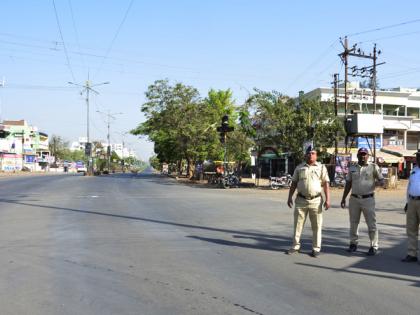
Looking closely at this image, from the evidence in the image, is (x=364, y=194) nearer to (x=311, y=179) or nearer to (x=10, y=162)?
(x=311, y=179)

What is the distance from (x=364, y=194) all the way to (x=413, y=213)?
83cm

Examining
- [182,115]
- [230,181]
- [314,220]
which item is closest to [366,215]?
A: [314,220]

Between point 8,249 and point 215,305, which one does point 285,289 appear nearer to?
point 215,305

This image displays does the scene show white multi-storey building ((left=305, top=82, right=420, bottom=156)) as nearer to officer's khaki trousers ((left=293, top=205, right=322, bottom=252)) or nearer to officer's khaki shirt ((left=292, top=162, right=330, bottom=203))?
officer's khaki shirt ((left=292, top=162, right=330, bottom=203))

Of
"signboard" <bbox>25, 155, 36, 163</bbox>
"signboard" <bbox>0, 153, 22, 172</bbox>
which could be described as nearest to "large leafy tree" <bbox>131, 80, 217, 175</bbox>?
"signboard" <bbox>0, 153, 22, 172</bbox>

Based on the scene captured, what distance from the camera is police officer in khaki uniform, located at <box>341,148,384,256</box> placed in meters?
8.39

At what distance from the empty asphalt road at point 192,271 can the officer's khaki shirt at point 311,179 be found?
3.48 feet

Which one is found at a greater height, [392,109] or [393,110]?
[392,109]

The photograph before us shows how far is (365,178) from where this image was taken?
332 inches

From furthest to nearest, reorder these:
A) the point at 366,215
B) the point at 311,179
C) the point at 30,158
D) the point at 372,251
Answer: the point at 30,158 → the point at 366,215 → the point at 372,251 → the point at 311,179

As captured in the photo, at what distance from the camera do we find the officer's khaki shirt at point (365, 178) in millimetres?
8438

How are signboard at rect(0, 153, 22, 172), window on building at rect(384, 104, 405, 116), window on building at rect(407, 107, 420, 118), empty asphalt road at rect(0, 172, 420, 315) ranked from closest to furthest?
empty asphalt road at rect(0, 172, 420, 315) → window on building at rect(384, 104, 405, 116) → window on building at rect(407, 107, 420, 118) → signboard at rect(0, 153, 22, 172)

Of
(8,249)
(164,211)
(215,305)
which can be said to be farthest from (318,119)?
(215,305)

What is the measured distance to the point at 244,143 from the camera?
3881 centimetres
